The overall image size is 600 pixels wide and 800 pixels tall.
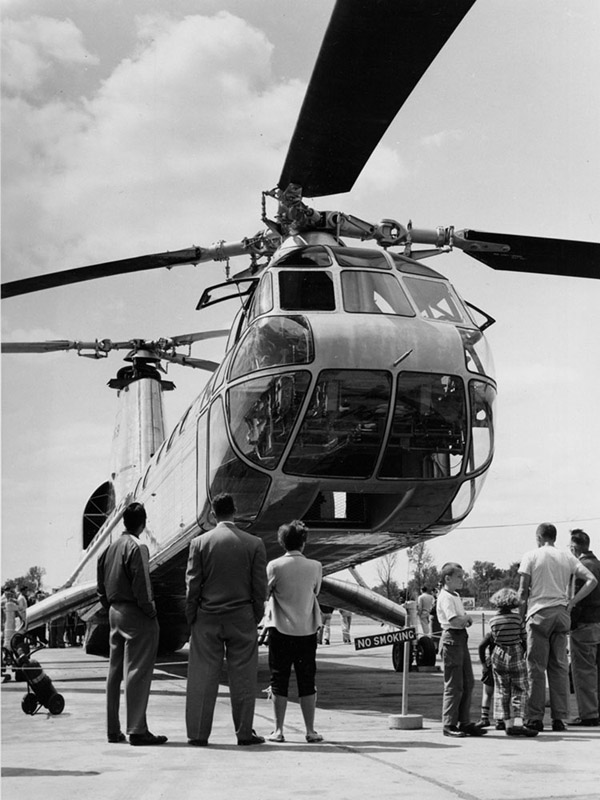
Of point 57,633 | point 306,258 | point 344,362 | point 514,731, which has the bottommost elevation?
point 57,633

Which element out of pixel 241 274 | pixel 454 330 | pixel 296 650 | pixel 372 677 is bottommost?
pixel 372 677

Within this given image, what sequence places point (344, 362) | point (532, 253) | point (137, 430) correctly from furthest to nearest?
point (137, 430) → point (532, 253) → point (344, 362)

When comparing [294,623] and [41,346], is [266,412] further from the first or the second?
[41,346]

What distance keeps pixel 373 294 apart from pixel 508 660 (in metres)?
3.81

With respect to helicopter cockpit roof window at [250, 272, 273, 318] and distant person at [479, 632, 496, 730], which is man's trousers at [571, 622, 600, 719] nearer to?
distant person at [479, 632, 496, 730]

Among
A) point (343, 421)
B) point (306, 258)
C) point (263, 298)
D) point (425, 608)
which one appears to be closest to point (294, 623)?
point (343, 421)

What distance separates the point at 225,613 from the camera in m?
6.08

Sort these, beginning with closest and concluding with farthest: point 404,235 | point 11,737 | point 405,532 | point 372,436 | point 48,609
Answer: point 11,737, point 372,436, point 405,532, point 404,235, point 48,609

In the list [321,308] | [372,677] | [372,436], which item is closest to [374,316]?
[321,308]

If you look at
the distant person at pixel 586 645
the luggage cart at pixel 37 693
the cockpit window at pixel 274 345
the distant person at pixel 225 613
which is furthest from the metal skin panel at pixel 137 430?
the distant person at pixel 225 613

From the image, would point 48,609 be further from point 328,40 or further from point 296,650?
point 328,40

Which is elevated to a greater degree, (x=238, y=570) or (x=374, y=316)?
(x=374, y=316)

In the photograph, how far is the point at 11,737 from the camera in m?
6.56

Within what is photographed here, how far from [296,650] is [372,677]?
743 cm
